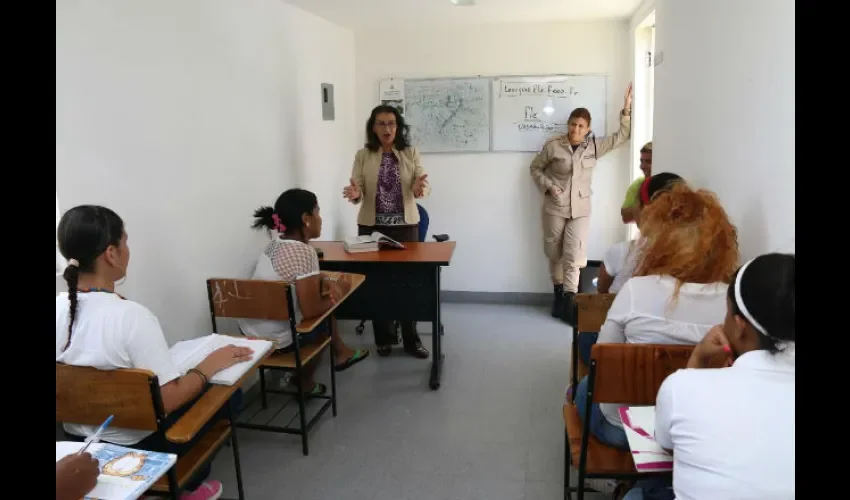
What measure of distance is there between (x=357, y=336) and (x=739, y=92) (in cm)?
315

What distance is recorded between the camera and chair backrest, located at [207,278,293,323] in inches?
94.5

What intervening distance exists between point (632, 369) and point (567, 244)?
323 centimetres

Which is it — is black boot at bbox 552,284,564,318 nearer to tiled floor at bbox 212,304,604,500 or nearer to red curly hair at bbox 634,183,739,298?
tiled floor at bbox 212,304,604,500

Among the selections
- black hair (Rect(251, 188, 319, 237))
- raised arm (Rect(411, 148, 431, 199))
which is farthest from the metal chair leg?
raised arm (Rect(411, 148, 431, 199))

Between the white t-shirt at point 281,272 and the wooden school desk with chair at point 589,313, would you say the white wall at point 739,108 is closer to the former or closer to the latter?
the wooden school desk with chair at point 589,313

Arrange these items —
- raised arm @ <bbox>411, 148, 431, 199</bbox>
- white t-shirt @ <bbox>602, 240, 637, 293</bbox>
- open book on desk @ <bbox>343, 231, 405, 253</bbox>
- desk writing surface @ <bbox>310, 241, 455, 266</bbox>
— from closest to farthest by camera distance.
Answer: white t-shirt @ <bbox>602, 240, 637, 293</bbox>
desk writing surface @ <bbox>310, 241, 455, 266</bbox>
open book on desk @ <bbox>343, 231, 405, 253</bbox>
raised arm @ <bbox>411, 148, 431, 199</bbox>

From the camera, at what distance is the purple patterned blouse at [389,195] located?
3.91m

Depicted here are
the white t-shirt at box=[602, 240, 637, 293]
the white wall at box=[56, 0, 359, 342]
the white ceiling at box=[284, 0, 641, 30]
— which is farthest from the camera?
the white ceiling at box=[284, 0, 641, 30]

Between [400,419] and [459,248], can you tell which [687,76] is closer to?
[400,419]

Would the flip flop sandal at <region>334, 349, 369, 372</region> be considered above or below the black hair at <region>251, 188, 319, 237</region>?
below

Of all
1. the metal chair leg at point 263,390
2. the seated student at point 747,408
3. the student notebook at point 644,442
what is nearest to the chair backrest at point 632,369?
the student notebook at point 644,442

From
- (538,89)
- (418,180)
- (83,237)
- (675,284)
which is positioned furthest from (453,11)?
(83,237)

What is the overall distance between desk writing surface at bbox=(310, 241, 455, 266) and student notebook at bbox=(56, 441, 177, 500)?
6.32 feet

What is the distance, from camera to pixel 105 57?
7.07 feet
